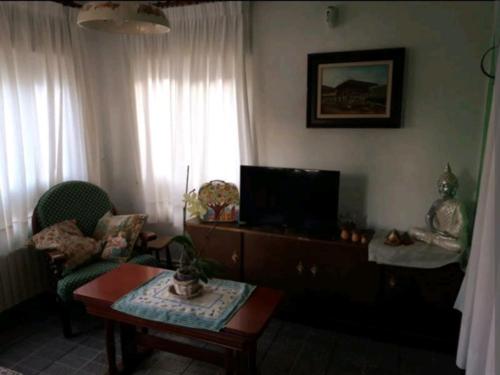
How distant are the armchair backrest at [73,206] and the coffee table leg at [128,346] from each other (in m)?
1.06

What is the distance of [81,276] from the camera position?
239 centimetres

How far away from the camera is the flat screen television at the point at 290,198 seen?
2623 millimetres

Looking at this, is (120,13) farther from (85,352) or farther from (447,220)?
(447,220)

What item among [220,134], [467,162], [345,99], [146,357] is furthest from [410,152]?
[146,357]

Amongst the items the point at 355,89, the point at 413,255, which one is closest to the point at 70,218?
the point at 355,89

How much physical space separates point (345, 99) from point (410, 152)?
595 mm

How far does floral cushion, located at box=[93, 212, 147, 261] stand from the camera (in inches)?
108

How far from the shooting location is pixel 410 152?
2.59 m

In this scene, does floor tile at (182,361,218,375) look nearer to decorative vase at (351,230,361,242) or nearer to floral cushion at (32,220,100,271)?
floral cushion at (32,220,100,271)

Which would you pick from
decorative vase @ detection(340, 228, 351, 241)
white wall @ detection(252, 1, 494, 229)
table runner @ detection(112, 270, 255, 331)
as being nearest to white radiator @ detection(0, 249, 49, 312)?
table runner @ detection(112, 270, 255, 331)

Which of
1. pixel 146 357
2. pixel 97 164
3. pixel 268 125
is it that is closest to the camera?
pixel 146 357

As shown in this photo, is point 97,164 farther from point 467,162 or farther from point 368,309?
point 467,162

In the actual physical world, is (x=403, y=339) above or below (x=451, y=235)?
below

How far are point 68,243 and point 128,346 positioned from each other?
0.84 metres
